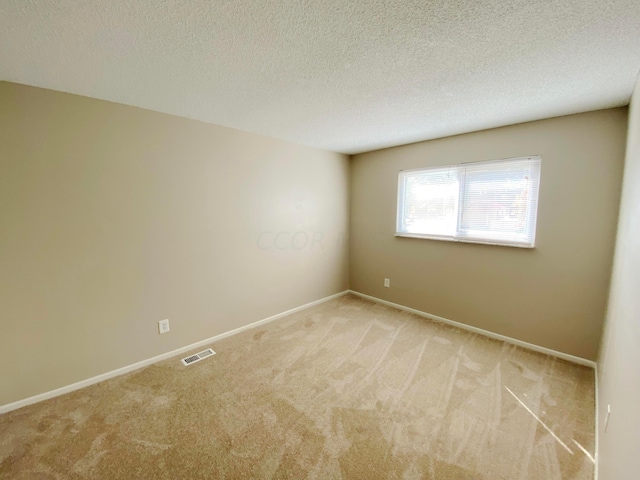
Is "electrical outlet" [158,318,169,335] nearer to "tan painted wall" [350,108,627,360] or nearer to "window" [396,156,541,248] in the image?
"tan painted wall" [350,108,627,360]

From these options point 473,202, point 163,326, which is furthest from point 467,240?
point 163,326

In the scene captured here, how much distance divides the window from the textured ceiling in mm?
607

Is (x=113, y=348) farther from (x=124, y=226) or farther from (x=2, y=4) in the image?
(x=2, y=4)

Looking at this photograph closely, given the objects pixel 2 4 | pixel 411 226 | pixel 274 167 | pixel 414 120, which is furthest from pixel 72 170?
pixel 411 226

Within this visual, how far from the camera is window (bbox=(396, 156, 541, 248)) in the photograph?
8.17ft

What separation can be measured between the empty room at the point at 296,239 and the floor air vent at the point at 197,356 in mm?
25

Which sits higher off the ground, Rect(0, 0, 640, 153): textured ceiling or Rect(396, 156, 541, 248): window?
Rect(0, 0, 640, 153): textured ceiling

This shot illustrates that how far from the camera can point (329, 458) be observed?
4.71 feet

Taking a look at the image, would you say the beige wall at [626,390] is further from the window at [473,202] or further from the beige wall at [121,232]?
the beige wall at [121,232]

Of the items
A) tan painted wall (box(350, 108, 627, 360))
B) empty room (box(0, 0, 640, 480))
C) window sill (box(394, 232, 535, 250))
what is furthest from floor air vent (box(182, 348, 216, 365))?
window sill (box(394, 232, 535, 250))

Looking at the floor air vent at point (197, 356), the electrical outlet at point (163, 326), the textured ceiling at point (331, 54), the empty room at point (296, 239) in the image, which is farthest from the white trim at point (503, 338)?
the electrical outlet at point (163, 326)

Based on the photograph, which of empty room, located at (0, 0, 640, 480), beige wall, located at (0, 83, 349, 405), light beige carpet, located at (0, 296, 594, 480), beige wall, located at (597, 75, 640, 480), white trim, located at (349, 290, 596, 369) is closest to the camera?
beige wall, located at (597, 75, 640, 480)

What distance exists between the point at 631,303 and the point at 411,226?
228 cm

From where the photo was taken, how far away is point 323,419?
66.9 inches
